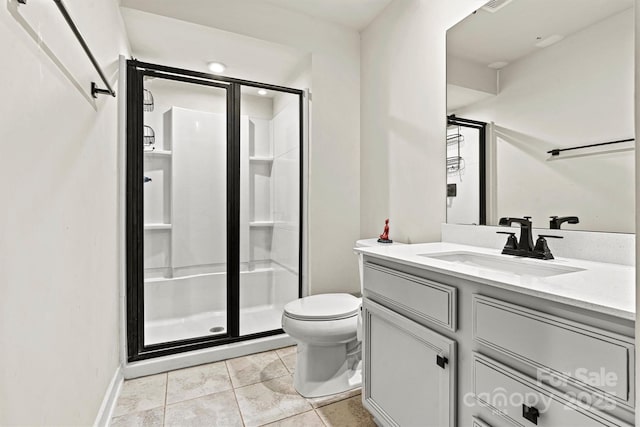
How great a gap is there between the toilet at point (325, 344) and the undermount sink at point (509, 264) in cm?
46

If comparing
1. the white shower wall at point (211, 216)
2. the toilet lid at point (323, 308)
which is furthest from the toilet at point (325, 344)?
the white shower wall at point (211, 216)

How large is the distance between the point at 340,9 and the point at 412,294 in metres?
2.06

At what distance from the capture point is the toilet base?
1733 mm

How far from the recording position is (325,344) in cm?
169

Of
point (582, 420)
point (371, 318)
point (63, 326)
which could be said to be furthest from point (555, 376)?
Answer: point (63, 326)

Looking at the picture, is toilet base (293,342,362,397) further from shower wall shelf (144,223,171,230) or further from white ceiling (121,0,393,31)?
white ceiling (121,0,393,31)

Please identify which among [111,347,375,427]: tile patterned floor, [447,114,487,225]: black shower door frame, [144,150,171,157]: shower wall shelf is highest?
[144,150,171,157]: shower wall shelf

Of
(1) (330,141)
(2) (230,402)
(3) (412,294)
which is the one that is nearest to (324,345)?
(2) (230,402)

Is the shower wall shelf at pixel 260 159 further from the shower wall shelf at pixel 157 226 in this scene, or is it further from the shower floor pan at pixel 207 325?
the shower floor pan at pixel 207 325

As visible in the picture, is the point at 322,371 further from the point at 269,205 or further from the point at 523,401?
the point at 269,205

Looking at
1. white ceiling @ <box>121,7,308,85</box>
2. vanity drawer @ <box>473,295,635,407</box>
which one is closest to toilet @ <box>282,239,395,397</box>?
vanity drawer @ <box>473,295,635,407</box>

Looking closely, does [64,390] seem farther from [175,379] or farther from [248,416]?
[175,379]

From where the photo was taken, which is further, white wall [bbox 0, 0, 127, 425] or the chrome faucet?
the chrome faucet

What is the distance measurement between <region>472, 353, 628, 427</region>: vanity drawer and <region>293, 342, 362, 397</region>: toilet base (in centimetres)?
96
